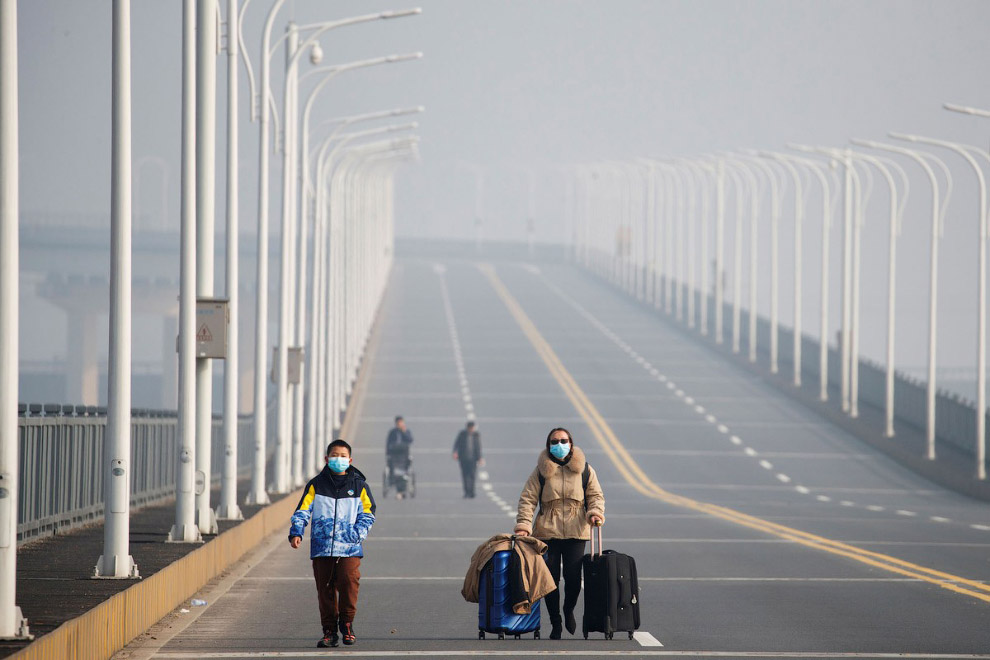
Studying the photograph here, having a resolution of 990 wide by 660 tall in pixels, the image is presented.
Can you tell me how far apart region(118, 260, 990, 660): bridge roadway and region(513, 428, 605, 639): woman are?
636mm

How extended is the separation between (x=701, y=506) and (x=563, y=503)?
23.5m

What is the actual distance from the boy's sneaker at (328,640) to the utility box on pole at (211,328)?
24.9 ft

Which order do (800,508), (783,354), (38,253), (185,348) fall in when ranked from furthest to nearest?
(38,253) → (783,354) → (800,508) → (185,348)

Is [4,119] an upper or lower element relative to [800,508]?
upper

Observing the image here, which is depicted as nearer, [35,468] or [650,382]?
[35,468]

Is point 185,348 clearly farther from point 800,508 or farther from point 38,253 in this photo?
point 38,253

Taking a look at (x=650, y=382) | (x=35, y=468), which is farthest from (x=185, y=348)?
(x=650, y=382)

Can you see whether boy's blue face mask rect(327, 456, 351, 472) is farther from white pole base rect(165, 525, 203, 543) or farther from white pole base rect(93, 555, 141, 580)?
white pole base rect(165, 525, 203, 543)

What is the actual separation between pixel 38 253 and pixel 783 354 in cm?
7401

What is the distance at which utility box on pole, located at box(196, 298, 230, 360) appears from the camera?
2027cm

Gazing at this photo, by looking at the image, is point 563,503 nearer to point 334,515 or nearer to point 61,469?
point 334,515

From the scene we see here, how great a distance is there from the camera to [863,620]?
14898mm

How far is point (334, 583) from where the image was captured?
13.1 m

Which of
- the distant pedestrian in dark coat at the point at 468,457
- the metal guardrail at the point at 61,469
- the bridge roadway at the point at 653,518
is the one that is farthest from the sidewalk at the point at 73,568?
the distant pedestrian in dark coat at the point at 468,457
